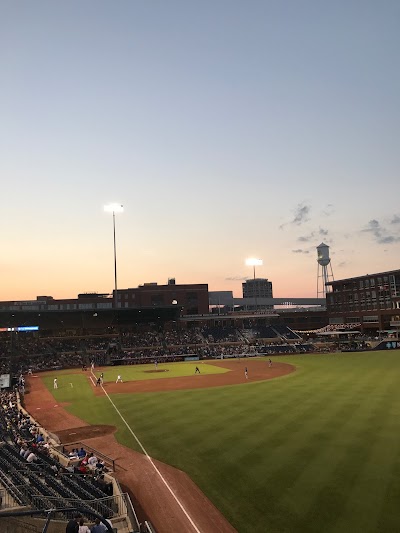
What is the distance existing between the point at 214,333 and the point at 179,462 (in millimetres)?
74613

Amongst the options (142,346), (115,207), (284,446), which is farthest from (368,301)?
(284,446)

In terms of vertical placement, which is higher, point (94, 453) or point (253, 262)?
point (253, 262)

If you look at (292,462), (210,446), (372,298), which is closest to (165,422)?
(210,446)

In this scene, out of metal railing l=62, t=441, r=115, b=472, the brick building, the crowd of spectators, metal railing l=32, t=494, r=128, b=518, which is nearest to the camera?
metal railing l=32, t=494, r=128, b=518

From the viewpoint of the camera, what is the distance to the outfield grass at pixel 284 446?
13.7m

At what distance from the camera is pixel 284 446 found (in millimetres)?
20266

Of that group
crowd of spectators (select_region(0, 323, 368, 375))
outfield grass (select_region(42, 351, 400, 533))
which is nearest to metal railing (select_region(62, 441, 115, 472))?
outfield grass (select_region(42, 351, 400, 533))

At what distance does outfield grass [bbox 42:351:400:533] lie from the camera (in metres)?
13.7

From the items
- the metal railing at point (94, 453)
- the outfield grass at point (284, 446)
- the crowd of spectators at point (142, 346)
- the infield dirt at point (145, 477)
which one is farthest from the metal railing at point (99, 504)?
the crowd of spectators at point (142, 346)

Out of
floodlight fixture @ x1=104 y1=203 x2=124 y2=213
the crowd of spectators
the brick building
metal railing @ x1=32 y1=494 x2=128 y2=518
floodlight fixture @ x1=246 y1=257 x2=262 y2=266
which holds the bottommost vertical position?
the crowd of spectators

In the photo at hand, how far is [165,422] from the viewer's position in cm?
2705

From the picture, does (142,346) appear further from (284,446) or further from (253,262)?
(284,446)

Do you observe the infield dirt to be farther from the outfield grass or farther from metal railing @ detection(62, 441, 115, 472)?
the outfield grass

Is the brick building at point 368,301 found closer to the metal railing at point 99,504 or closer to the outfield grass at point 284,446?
the outfield grass at point 284,446
